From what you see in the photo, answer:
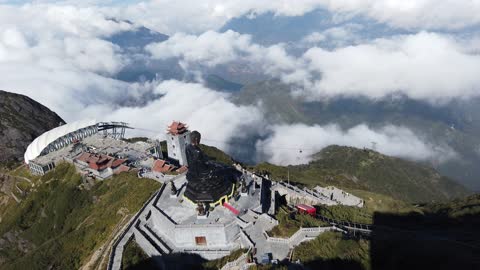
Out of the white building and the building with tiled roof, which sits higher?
the white building

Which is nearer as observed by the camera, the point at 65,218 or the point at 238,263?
the point at 238,263

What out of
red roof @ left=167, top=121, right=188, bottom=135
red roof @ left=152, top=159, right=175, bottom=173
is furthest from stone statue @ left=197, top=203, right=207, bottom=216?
red roof @ left=167, top=121, right=188, bottom=135

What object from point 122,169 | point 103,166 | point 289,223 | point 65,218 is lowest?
point 289,223

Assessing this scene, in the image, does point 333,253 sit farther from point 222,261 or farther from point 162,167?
point 162,167

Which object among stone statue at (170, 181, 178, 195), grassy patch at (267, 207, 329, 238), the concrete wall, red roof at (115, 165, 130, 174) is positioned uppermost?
red roof at (115, 165, 130, 174)

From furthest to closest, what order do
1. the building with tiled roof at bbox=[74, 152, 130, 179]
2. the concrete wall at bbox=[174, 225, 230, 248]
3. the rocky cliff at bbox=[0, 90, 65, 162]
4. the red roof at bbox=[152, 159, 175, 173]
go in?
the rocky cliff at bbox=[0, 90, 65, 162]
the building with tiled roof at bbox=[74, 152, 130, 179]
the red roof at bbox=[152, 159, 175, 173]
the concrete wall at bbox=[174, 225, 230, 248]

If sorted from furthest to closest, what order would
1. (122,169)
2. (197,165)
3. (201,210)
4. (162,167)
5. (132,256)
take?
(122,169) < (162,167) < (197,165) < (201,210) < (132,256)

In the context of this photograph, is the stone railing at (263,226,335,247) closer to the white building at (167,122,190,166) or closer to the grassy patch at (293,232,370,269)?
the grassy patch at (293,232,370,269)

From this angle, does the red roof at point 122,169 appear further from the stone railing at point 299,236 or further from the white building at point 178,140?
the stone railing at point 299,236

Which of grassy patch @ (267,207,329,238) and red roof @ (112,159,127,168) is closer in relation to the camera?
grassy patch @ (267,207,329,238)

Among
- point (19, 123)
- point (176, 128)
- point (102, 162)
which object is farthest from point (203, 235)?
point (19, 123)
